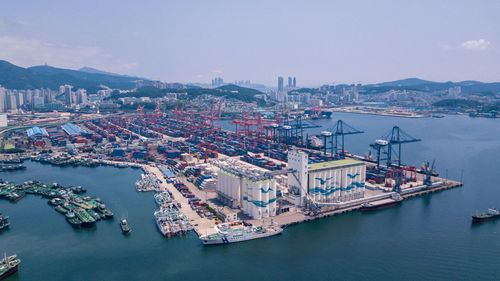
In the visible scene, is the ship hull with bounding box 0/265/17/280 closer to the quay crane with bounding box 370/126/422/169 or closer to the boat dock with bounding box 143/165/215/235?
the boat dock with bounding box 143/165/215/235

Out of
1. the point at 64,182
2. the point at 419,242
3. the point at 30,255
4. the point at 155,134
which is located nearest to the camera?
the point at 30,255

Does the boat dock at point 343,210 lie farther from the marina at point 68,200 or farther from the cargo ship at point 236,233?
the marina at point 68,200

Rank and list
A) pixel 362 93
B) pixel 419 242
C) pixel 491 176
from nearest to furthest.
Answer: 1. pixel 419 242
2. pixel 491 176
3. pixel 362 93

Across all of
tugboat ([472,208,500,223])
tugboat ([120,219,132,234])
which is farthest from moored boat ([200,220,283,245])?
tugboat ([472,208,500,223])

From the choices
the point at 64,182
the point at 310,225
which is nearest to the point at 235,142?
the point at 64,182

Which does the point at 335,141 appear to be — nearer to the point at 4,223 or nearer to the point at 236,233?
the point at 236,233

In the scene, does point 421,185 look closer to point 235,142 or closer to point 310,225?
point 310,225
